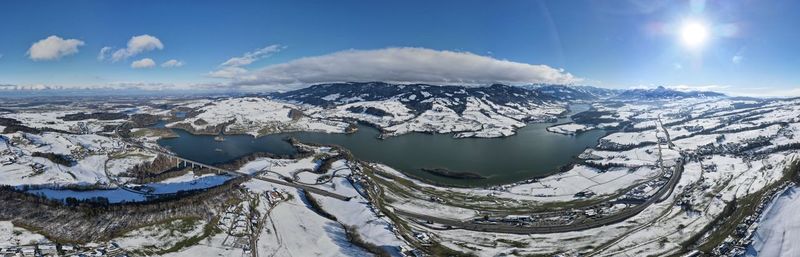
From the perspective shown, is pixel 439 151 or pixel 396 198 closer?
pixel 396 198

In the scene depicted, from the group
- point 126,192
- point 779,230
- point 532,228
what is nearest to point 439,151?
point 532,228

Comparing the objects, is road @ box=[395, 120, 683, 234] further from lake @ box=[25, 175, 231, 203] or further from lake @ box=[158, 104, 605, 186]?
lake @ box=[25, 175, 231, 203]

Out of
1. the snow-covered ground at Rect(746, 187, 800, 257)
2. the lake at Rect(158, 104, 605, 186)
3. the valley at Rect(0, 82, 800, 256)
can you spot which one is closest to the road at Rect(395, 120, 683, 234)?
the valley at Rect(0, 82, 800, 256)

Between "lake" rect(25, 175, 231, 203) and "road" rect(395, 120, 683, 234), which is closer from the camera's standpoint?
"road" rect(395, 120, 683, 234)

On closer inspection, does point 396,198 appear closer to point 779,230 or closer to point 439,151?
point 439,151

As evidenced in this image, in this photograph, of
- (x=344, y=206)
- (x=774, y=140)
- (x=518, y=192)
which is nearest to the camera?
(x=344, y=206)

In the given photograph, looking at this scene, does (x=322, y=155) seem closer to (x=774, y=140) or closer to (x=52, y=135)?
(x=52, y=135)

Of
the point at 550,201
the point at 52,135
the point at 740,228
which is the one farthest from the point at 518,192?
the point at 52,135

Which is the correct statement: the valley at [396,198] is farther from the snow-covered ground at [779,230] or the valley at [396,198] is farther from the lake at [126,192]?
the snow-covered ground at [779,230]
